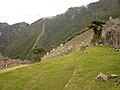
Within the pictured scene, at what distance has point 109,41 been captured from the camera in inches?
3344

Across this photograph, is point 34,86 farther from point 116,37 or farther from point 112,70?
point 116,37

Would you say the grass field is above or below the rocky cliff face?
below

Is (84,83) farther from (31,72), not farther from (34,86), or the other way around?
(31,72)

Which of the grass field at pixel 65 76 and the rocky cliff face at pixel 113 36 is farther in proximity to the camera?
the rocky cliff face at pixel 113 36

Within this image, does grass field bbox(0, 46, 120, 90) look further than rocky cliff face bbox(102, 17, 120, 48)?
No

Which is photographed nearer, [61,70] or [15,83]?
[15,83]

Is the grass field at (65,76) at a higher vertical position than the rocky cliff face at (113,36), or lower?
lower

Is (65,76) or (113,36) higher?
(113,36)

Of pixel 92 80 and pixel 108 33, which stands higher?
pixel 108 33

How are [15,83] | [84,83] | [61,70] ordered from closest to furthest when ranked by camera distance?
[84,83] < [15,83] < [61,70]

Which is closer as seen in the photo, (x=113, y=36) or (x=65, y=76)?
(x=65, y=76)

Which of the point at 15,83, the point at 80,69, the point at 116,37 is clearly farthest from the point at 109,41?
the point at 15,83

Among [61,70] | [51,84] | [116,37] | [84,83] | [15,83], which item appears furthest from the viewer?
[116,37]

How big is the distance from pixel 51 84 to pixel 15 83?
7.30 meters
